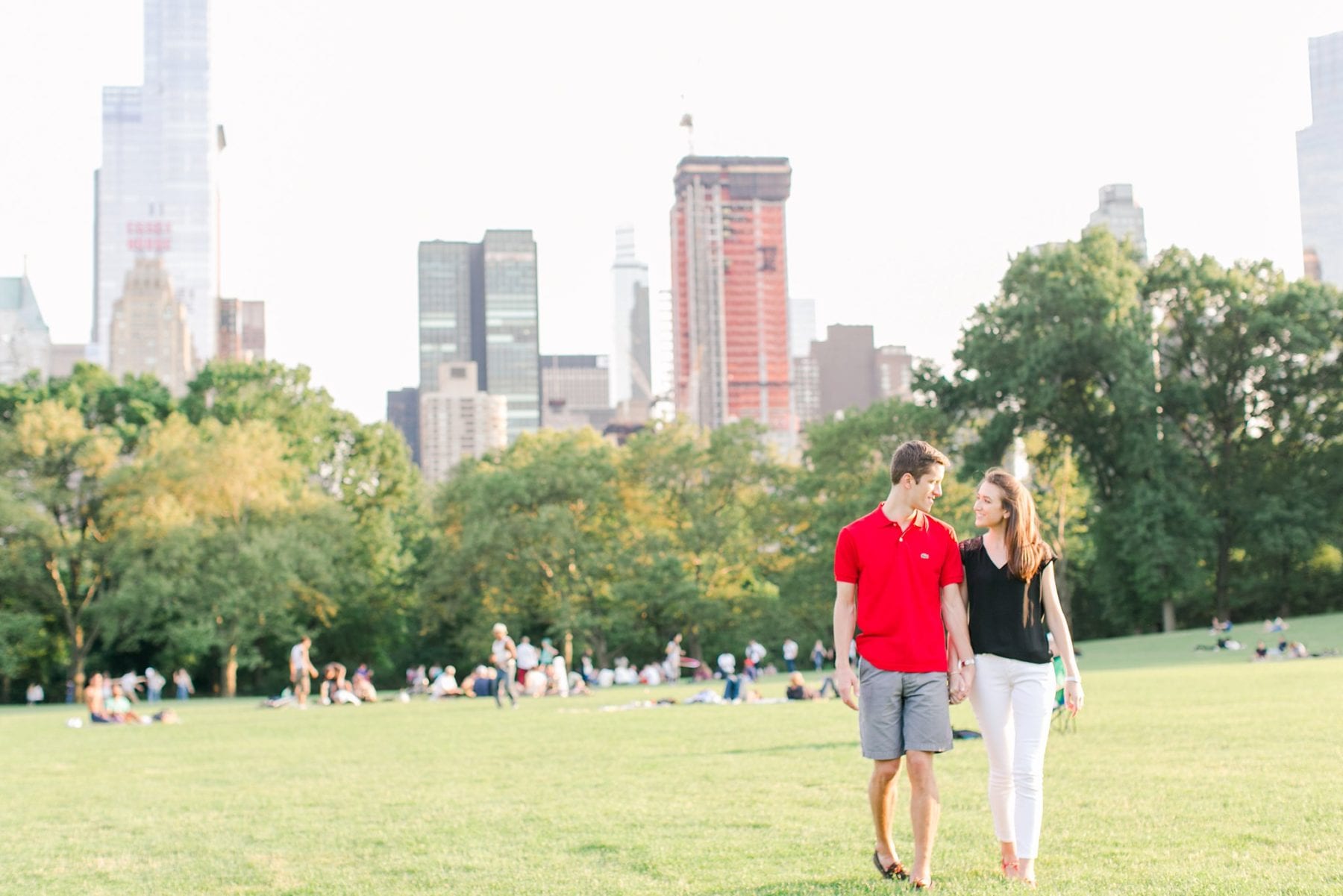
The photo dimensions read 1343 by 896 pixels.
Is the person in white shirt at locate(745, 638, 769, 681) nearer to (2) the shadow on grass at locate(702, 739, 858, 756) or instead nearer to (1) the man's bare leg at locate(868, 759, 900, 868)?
(2) the shadow on grass at locate(702, 739, 858, 756)

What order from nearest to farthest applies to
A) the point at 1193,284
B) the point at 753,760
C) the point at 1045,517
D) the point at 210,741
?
the point at 753,760
the point at 210,741
the point at 1193,284
the point at 1045,517

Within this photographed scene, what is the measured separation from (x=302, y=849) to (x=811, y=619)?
5116cm

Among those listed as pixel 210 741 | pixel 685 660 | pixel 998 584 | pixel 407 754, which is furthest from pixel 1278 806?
pixel 685 660

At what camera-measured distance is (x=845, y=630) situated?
7.14 m

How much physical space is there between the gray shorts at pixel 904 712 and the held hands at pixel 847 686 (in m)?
0.05

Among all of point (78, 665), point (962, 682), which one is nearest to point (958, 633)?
point (962, 682)

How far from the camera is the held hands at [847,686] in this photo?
7027mm

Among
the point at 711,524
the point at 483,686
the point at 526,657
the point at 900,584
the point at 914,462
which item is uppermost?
the point at 711,524

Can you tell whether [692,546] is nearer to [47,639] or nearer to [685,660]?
[685,660]

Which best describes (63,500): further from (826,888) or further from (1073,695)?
(1073,695)

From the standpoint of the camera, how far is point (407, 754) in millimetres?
16641

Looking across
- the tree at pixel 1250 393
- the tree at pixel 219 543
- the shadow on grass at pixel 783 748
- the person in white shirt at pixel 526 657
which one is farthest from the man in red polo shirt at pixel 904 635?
the tree at pixel 1250 393

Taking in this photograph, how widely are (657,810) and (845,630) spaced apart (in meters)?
3.80

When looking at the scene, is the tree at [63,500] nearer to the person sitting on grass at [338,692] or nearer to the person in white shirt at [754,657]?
the person sitting on grass at [338,692]
